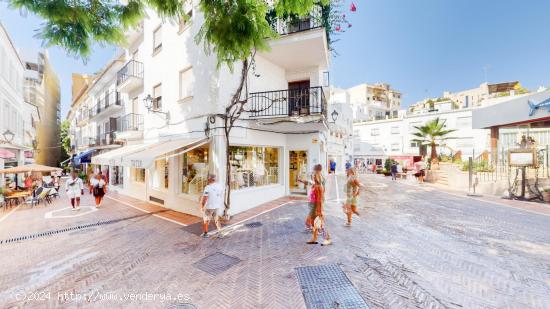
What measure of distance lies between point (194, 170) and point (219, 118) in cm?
287

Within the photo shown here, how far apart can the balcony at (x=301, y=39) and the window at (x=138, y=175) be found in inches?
399

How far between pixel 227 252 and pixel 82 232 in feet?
18.0

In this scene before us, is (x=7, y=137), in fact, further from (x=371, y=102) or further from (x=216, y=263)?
(x=371, y=102)

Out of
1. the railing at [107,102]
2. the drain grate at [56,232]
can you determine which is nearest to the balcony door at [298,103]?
the drain grate at [56,232]

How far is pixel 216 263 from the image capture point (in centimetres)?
490

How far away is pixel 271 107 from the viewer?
30.8ft

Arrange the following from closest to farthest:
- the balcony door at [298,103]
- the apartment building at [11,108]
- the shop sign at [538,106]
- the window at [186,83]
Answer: the balcony door at [298,103] → the window at [186,83] → the shop sign at [538,106] → the apartment building at [11,108]

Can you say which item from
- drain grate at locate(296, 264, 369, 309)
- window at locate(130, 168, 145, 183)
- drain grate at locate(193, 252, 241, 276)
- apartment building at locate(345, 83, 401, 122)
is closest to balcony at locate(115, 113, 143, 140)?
window at locate(130, 168, 145, 183)

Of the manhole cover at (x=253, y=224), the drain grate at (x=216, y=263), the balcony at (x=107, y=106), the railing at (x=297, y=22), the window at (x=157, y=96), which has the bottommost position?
the drain grate at (x=216, y=263)

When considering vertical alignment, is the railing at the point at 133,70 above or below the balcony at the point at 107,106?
above

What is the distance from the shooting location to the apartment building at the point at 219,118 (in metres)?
8.48

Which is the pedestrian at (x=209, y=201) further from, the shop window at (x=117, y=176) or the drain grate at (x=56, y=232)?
the shop window at (x=117, y=176)

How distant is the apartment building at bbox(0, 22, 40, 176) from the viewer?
531 inches

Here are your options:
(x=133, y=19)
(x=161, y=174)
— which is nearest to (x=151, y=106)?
(x=161, y=174)
